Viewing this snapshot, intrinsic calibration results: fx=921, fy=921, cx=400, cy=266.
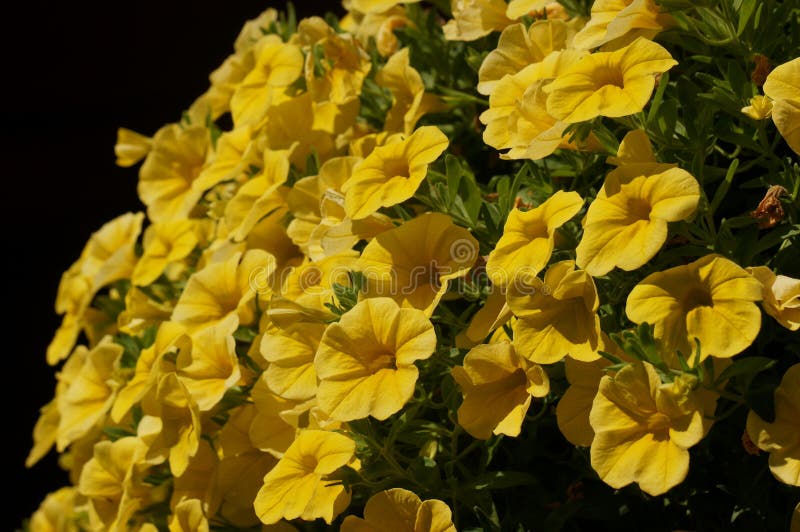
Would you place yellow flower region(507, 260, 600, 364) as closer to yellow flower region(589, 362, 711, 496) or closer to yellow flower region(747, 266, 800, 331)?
yellow flower region(589, 362, 711, 496)

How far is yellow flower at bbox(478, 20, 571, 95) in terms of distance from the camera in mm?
1229

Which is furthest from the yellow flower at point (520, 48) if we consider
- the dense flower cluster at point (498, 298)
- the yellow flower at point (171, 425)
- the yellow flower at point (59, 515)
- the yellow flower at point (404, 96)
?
the yellow flower at point (59, 515)

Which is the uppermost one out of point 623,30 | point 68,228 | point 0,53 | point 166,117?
point 623,30

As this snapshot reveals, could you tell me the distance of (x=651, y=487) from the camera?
0.90 metres

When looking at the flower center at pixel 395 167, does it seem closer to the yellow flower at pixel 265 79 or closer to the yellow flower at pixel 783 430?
the yellow flower at pixel 265 79

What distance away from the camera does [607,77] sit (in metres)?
1.05

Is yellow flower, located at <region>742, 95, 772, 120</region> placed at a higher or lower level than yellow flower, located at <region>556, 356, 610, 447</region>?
higher

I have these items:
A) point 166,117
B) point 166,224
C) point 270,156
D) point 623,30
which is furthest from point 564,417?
point 166,117

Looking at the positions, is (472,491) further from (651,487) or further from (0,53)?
(0,53)

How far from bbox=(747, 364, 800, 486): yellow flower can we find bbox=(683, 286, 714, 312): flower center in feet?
0.35

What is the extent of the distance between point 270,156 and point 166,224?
0.99ft

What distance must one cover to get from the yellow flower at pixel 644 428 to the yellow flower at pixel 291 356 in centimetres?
37

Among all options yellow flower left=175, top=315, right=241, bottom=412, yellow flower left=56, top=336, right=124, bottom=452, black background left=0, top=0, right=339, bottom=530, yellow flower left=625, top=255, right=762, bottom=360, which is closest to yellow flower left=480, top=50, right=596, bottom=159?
yellow flower left=625, top=255, right=762, bottom=360

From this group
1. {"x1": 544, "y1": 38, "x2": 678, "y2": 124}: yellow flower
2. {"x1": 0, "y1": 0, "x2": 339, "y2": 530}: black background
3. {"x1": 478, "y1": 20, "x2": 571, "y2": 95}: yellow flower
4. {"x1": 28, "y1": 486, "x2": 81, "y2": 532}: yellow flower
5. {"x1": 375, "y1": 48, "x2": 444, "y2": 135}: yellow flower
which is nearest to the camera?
{"x1": 544, "y1": 38, "x2": 678, "y2": 124}: yellow flower
